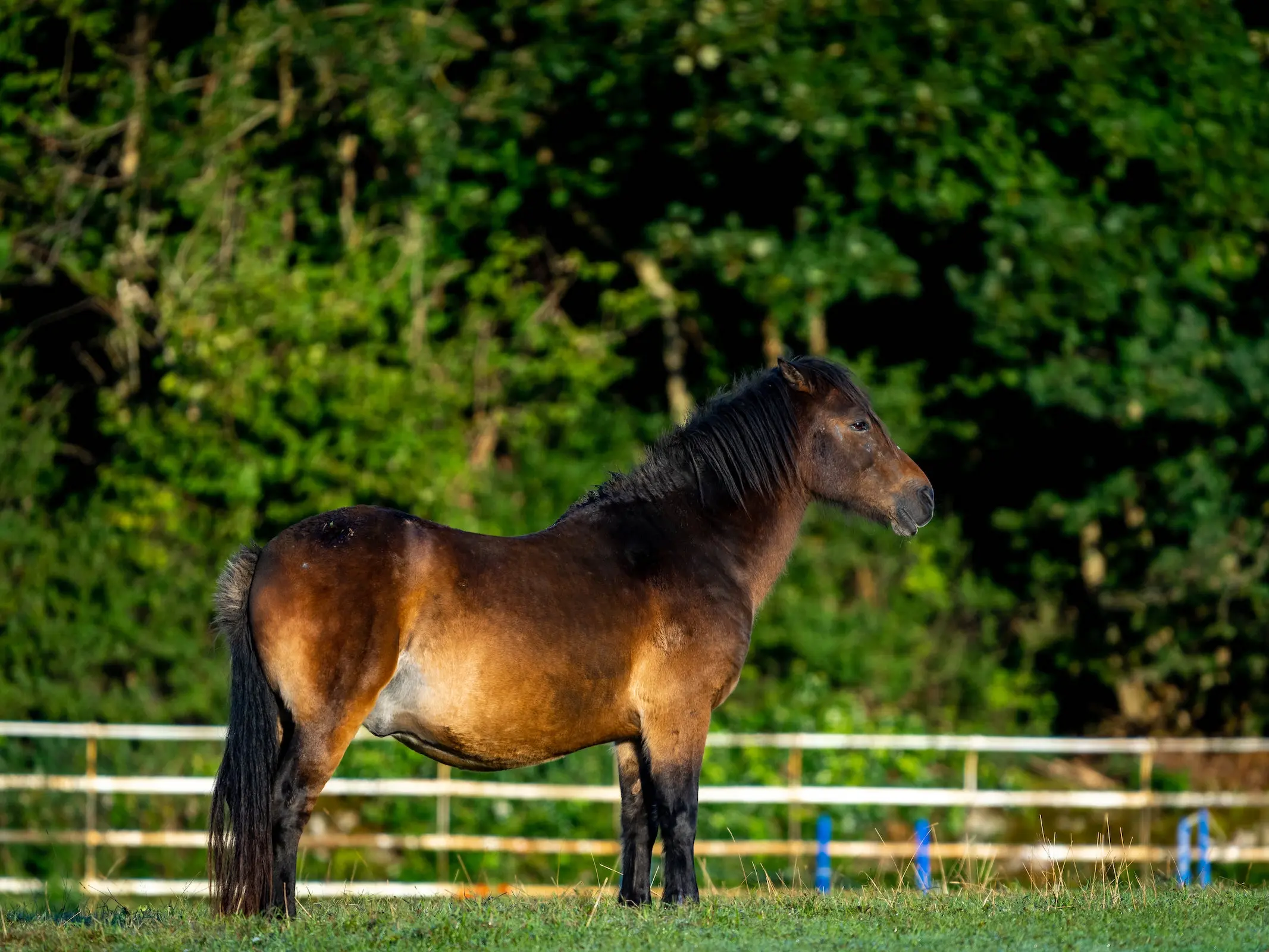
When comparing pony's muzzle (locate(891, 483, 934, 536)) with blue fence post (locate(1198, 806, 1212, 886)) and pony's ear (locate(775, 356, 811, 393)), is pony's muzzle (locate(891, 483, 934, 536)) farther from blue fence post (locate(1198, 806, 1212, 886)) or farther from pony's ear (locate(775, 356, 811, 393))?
blue fence post (locate(1198, 806, 1212, 886))

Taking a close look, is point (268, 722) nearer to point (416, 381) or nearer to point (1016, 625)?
point (416, 381)

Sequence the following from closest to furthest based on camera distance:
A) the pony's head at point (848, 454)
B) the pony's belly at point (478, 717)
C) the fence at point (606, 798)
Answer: the pony's belly at point (478, 717) < the pony's head at point (848, 454) < the fence at point (606, 798)

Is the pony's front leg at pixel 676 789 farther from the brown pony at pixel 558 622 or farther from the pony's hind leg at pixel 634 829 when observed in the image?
the pony's hind leg at pixel 634 829

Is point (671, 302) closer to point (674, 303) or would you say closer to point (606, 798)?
point (674, 303)

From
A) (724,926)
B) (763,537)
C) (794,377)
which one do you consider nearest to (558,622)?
(763,537)

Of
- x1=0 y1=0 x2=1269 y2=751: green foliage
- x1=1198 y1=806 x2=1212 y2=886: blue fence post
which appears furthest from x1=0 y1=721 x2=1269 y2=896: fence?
x1=0 y1=0 x2=1269 y2=751: green foliage

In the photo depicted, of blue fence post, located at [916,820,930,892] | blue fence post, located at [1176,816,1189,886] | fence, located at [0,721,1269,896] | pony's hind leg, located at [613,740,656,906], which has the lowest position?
fence, located at [0,721,1269,896]

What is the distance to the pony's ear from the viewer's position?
6.88 m

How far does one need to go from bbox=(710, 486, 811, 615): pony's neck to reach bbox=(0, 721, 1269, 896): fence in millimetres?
6164

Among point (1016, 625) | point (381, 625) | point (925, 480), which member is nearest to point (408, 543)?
point (381, 625)

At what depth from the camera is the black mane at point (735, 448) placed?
6.86m

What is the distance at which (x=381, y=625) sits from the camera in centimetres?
582

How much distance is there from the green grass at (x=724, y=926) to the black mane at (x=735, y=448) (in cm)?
180

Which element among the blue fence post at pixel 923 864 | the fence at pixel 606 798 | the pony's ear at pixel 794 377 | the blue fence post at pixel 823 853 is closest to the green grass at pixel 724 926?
the blue fence post at pixel 923 864
